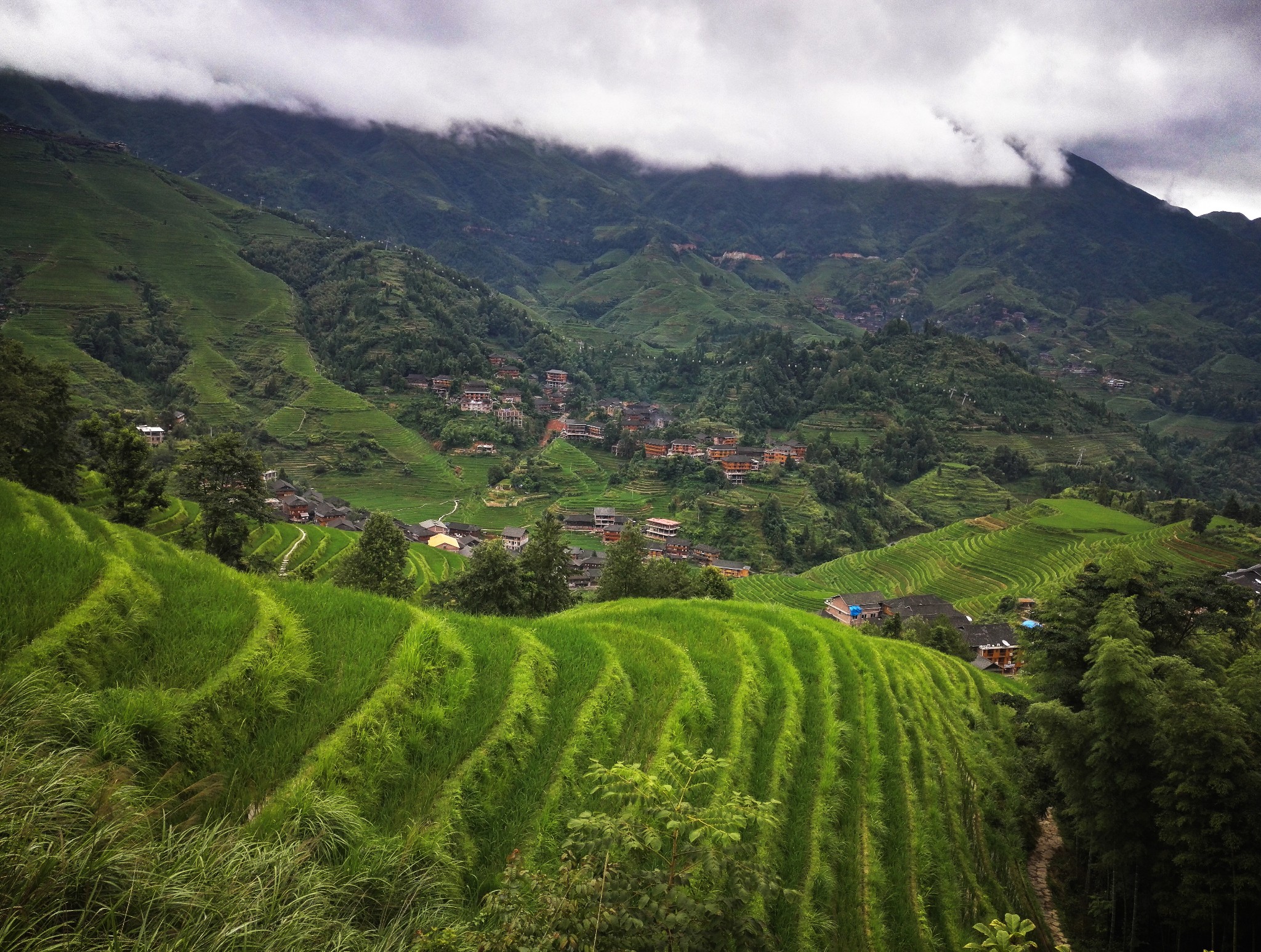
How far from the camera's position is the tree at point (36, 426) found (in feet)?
54.3

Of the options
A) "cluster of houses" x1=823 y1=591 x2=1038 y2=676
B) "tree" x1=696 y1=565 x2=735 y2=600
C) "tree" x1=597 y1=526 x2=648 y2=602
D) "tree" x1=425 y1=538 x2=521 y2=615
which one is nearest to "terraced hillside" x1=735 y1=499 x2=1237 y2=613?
"cluster of houses" x1=823 y1=591 x2=1038 y2=676

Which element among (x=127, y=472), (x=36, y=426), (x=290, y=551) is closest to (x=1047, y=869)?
(x=127, y=472)

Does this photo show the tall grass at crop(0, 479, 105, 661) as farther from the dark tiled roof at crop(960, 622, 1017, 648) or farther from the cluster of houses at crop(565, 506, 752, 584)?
the cluster of houses at crop(565, 506, 752, 584)

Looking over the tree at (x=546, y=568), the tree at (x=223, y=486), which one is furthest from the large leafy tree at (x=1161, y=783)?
the tree at (x=223, y=486)

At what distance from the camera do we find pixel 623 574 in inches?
848

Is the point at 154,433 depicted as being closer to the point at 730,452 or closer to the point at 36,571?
the point at 730,452

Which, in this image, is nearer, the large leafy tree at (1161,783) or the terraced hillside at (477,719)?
the terraced hillside at (477,719)

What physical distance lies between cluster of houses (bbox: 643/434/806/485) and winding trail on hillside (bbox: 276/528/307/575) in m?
42.4

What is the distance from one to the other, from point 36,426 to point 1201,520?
66.0m

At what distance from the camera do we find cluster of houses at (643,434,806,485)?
6931 cm

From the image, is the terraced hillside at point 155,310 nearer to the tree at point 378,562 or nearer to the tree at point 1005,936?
the tree at point 378,562

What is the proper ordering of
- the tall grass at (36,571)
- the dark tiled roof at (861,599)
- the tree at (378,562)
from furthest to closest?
the dark tiled roof at (861,599), the tree at (378,562), the tall grass at (36,571)

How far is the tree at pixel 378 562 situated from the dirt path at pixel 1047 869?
18.3 meters

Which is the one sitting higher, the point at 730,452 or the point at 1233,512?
the point at 1233,512
